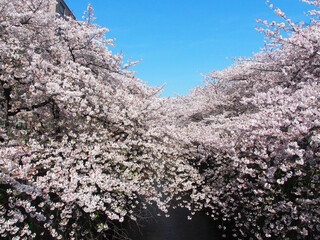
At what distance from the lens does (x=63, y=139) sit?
633 centimetres

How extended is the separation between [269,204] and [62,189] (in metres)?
5.65

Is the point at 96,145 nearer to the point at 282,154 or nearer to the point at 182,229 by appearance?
the point at 282,154

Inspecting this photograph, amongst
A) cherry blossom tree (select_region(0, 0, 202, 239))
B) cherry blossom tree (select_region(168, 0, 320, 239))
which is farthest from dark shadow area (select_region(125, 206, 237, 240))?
cherry blossom tree (select_region(0, 0, 202, 239))

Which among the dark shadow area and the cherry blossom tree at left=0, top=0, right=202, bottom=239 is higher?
the cherry blossom tree at left=0, top=0, right=202, bottom=239

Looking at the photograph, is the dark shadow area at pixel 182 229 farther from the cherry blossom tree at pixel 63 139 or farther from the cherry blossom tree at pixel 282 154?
the cherry blossom tree at pixel 63 139

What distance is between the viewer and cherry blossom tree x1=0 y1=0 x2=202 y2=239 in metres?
5.10

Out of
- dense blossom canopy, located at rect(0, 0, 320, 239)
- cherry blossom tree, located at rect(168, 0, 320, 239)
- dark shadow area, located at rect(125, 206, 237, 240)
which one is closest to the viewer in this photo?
dense blossom canopy, located at rect(0, 0, 320, 239)

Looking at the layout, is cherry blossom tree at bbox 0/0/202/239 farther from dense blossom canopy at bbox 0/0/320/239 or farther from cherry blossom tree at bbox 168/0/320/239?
cherry blossom tree at bbox 168/0/320/239

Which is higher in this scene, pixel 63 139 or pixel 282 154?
pixel 63 139

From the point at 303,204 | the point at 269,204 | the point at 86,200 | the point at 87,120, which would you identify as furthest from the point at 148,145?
the point at 303,204

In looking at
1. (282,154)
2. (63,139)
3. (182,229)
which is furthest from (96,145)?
(182,229)

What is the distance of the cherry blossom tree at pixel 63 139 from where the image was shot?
5.10 metres

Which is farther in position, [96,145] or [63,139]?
[96,145]

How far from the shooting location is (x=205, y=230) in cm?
1071
